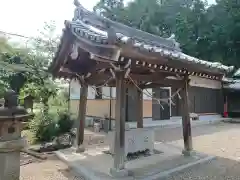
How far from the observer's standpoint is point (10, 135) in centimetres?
287

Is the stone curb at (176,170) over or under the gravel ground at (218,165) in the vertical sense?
over

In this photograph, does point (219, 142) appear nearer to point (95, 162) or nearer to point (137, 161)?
point (137, 161)

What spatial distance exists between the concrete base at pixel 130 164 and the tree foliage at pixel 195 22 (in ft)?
61.2

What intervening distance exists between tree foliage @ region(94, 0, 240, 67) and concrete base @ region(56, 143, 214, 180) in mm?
18641

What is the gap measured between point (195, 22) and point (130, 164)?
22.7 m

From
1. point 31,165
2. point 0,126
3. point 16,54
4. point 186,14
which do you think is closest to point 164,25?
point 186,14

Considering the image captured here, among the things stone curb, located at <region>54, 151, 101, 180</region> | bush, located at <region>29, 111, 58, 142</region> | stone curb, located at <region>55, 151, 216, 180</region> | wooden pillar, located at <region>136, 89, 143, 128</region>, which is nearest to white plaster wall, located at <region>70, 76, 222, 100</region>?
wooden pillar, located at <region>136, 89, 143, 128</region>

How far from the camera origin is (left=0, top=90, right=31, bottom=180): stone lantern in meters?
2.79

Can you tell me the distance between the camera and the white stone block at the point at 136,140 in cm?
667

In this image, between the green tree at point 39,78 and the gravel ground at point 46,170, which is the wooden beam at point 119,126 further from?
the green tree at point 39,78

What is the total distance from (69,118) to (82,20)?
538 cm

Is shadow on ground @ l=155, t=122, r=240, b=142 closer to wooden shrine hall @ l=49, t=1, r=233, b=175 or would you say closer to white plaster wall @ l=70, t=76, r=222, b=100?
white plaster wall @ l=70, t=76, r=222, b=100

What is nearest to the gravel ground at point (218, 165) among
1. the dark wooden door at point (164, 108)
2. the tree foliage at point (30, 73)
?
the dark wooden door at point (164, 108)

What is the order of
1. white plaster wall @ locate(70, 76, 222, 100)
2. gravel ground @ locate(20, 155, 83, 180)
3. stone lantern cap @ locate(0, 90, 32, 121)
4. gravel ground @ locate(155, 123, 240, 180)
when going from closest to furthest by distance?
1. stone lantern cap @ locate(0, 90, 32, 121)
2. gravel ground @ locate(20, 155, 83, 180)
3. gravel ground @ locate(155, 123, 240, 180)
4. white plaster wall @ locate(70, 76, 222, 100)
